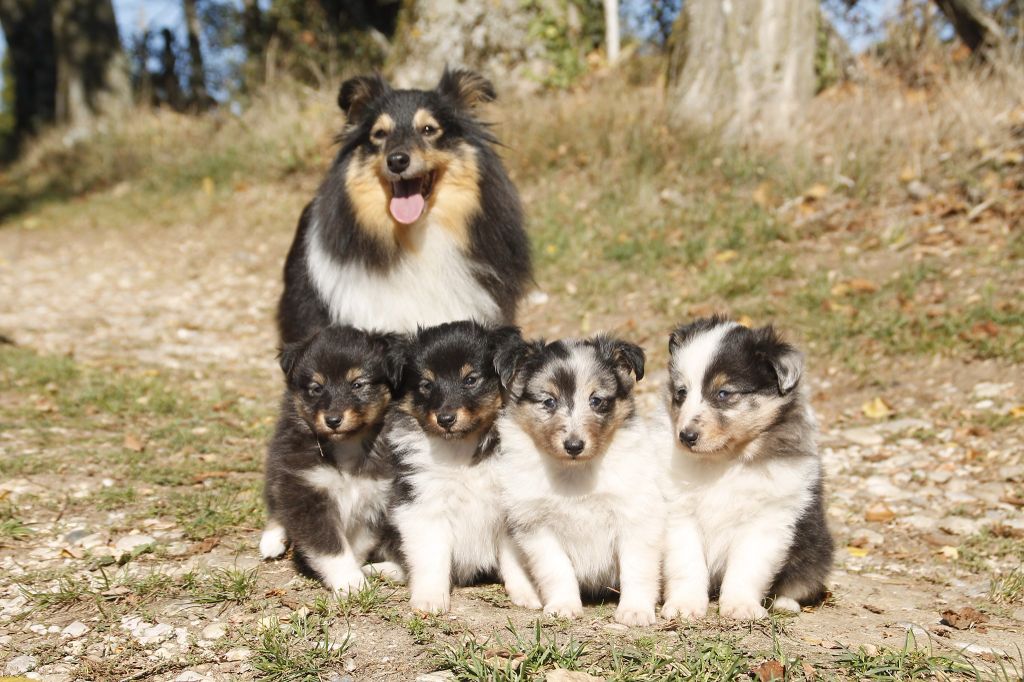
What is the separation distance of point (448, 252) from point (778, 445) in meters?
2.35

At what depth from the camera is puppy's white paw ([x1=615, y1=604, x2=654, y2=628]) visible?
360 cm

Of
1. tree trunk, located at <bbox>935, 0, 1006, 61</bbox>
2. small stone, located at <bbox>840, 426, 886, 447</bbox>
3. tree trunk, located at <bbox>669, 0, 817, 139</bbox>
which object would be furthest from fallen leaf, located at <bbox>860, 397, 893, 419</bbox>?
tree trunk, located at <bbox>935, 0, 1006, 61</bbox>

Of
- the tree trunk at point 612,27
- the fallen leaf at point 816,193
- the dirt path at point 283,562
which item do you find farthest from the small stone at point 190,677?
the tree trunk at point 612,27

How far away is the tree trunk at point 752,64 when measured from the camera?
9.86m

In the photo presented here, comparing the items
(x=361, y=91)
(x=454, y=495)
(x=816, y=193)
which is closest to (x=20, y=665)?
(x=454, y=495)

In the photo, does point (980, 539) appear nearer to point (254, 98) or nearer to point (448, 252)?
point (448, 252)

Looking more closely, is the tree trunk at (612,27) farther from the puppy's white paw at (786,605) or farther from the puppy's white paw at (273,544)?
the puppy's white paw at (786,605)

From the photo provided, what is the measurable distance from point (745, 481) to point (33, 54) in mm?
18475

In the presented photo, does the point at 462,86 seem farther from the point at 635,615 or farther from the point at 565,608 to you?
the point at 635,615

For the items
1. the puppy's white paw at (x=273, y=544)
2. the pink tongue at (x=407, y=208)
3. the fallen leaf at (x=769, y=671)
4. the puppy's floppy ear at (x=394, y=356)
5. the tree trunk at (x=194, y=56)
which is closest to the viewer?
the fallen leaf at (x=769, y=671)

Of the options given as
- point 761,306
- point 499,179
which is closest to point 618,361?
→ point 499,179

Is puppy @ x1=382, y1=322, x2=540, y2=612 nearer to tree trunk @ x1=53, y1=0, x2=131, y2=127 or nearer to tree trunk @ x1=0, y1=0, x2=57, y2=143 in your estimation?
tree trunk @ x1=53, y1=0, x2=131, y2=127

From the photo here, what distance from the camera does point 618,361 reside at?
4078 millimetres

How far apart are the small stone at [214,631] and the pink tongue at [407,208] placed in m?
2.55
